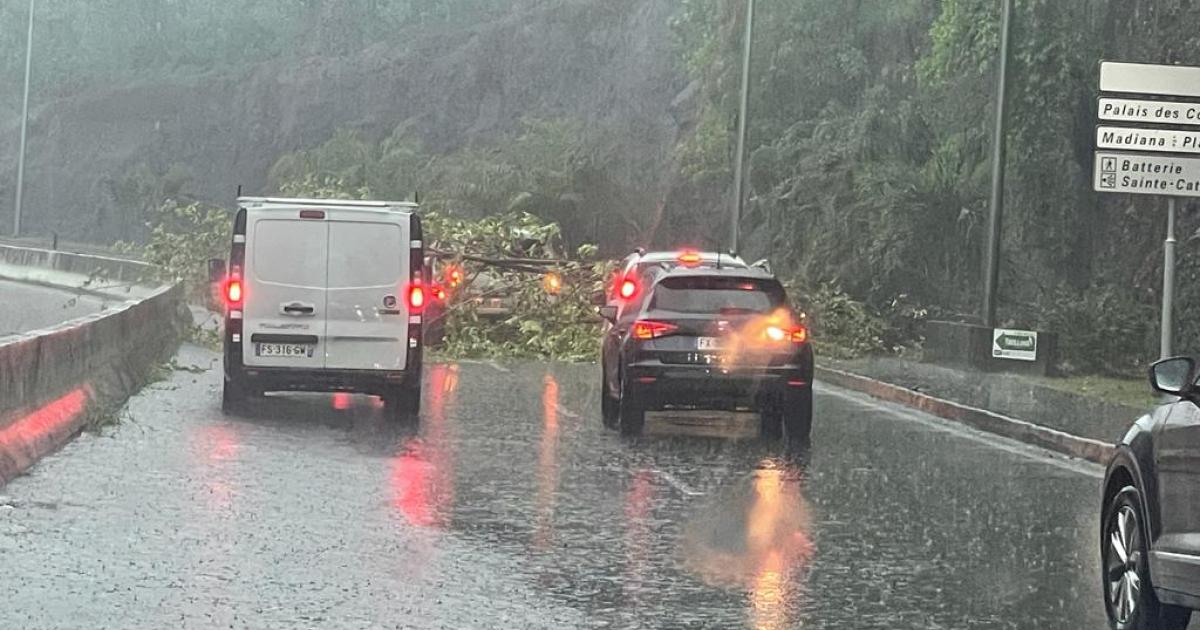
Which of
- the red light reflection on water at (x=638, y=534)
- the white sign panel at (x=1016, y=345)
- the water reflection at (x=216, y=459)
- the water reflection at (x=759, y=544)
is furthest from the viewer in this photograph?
the white sign panel at (x=1016, y=345)

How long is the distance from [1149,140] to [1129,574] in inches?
412

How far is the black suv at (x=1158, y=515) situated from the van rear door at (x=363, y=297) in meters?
9.96

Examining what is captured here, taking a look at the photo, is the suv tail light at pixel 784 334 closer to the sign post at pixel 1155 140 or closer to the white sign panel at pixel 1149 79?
the sign post at pixel 1155 140

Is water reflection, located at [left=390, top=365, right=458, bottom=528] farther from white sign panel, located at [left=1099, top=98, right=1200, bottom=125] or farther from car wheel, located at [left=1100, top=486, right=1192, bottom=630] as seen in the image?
white sign panel, located at [left=1099, top=98, right=1200, bottom=125]

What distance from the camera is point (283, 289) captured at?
17469mm

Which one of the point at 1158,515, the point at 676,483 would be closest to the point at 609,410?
the point at 676,483

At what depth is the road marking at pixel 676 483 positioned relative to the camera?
13.0 metres

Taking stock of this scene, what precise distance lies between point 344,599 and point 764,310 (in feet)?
28.2

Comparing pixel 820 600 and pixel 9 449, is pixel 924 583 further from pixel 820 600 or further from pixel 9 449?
pixel 9 449

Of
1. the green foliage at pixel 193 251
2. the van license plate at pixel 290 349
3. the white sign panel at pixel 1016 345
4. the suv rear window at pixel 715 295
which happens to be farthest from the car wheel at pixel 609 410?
the green foliage at pixel 193 251

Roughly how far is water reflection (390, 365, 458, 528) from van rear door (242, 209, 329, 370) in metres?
1.42

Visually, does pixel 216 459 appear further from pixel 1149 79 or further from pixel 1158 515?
pixel 1149 79

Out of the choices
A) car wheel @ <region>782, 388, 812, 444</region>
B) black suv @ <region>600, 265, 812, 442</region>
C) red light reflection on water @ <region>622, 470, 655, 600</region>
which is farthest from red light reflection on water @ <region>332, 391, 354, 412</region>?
red light reflection on water @ <region>622, 470, 655, 600</region>

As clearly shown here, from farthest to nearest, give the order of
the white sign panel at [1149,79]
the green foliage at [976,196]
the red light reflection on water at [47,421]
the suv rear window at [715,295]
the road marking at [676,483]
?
the green foliage at [976,196]
the white sign panel at [1149,79]
the suv rear window at [715,295]
the red light reflection on water at [47,421]
the road marking at [676,483]
